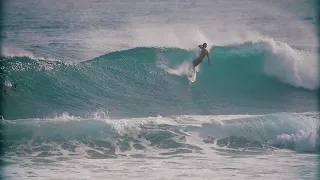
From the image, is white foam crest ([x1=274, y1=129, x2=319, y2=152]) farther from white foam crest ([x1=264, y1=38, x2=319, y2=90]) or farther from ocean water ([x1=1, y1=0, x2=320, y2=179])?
white foam crest ([x1=264, y1=38, x2=319, y2=90])

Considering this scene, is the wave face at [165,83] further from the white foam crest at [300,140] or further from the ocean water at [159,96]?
the white foam crest at [300,140]

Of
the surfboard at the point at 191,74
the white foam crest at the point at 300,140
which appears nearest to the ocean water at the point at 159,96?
the white foam crest at the point at 300,140

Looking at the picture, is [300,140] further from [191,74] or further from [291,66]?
[291,66]

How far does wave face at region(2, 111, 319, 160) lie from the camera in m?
14.5

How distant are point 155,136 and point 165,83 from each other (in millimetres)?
5242

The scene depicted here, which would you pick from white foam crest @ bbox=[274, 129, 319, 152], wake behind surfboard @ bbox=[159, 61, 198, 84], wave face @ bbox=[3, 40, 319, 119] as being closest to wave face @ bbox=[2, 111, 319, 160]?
white foam crest @ bbox=[274, 129, 319, 152]

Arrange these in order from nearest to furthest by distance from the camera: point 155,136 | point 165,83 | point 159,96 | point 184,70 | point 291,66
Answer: point 155,136, point 159,96, point 165,83, point 184,70, point 291,66

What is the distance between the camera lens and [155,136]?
15164 mm

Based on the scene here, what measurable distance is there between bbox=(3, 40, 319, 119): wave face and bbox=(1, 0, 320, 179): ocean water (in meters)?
0.04

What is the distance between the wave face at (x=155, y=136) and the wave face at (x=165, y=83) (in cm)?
194

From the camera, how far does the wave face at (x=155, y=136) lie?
14.5 metres

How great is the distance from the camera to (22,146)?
47.9 feet

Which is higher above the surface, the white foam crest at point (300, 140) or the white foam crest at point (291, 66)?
the white foam crest at point (291, 66)

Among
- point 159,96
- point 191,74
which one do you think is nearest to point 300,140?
point 159,96
